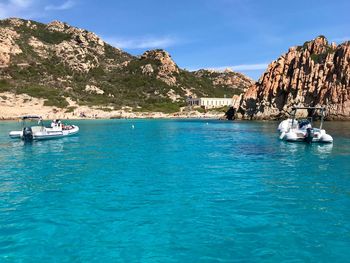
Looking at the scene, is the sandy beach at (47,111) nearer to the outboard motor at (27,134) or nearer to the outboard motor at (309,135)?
the outboard motor at (27,134)

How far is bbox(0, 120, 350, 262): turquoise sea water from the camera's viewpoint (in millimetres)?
12609

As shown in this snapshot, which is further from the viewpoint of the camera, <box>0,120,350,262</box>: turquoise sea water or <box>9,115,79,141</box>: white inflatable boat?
<box>9,115,79,141</box>: white inflatable boat

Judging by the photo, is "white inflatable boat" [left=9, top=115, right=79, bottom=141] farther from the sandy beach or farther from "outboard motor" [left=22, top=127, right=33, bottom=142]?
the sandy beach

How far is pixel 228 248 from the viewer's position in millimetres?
12727

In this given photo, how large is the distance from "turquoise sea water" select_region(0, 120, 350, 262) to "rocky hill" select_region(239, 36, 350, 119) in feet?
270

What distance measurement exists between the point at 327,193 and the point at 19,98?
147116 mm

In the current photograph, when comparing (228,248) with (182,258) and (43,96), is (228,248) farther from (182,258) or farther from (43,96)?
(43,96)

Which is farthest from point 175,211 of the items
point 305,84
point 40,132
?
point 305,84

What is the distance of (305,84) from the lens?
389 ft

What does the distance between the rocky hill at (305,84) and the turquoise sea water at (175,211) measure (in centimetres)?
8239

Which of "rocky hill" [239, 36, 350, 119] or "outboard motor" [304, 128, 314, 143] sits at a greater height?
"rocky hill" [239, 36, 350, 119]

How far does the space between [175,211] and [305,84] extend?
113 metres

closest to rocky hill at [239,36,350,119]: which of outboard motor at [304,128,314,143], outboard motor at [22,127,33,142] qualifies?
outboard motor at [304,128,314,143]

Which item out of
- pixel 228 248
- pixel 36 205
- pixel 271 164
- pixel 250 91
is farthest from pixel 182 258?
pixel 250 91
